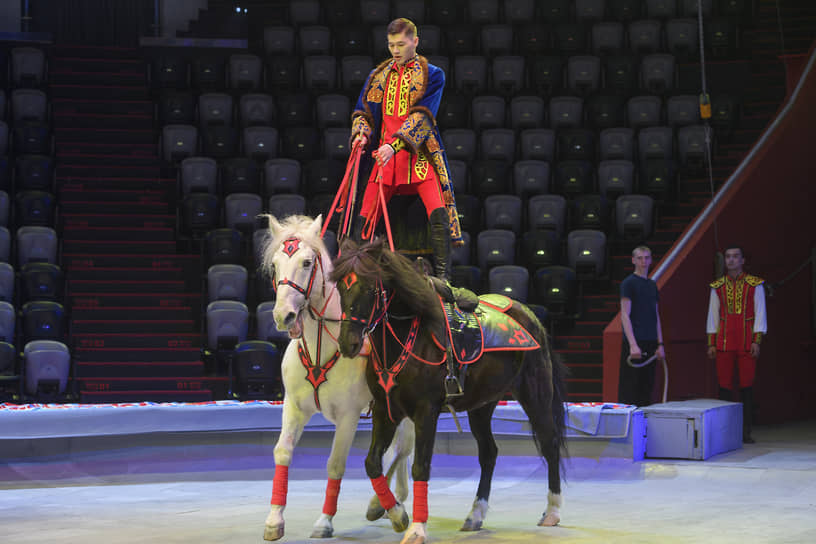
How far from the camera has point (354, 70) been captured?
14.2 meters

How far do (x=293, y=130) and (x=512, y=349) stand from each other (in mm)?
→ 8145

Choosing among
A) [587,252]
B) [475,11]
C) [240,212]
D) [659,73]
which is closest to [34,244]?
[240,212]

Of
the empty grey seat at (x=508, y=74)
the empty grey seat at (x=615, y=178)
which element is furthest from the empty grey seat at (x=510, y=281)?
the empty grey seat at (x=508, y=74)

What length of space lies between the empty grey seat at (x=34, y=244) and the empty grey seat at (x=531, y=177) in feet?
18.6

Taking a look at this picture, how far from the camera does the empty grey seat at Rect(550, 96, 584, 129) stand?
13.3 m

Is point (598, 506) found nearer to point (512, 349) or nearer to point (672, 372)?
point (512, 349)

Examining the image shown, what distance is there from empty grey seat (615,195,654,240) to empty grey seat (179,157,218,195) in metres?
4.98

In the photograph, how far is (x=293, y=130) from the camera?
13.1 m

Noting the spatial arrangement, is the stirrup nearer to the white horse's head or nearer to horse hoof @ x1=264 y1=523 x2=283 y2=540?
the white horse's head

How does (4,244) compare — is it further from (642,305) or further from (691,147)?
(691,147)

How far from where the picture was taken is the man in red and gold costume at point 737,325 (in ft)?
29.4

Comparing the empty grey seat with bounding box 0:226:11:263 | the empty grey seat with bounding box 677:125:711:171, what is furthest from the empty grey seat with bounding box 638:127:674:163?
the empty grey seat with bounding box 0:226:11:263

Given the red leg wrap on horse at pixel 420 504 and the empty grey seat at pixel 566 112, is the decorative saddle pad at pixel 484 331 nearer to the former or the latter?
the red leg wrap on horse at pixel 420 504

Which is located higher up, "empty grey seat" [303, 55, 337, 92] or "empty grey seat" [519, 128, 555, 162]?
"empty grey seat" [303, 55, 337, 92]
